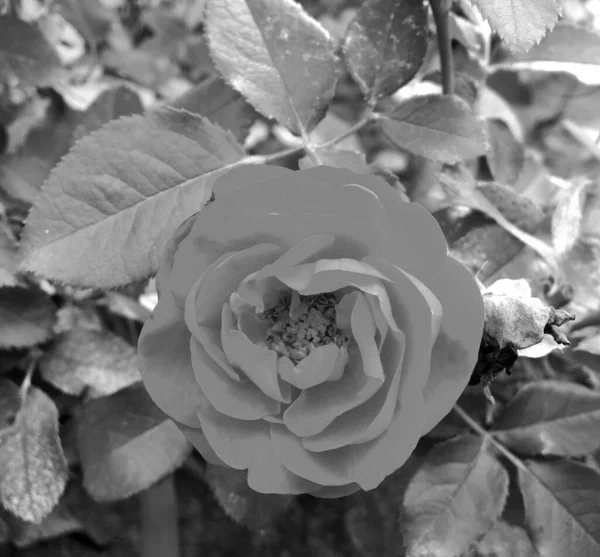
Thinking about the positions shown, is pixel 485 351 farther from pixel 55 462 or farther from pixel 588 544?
pixel 55 462

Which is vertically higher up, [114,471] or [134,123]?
[134,123]

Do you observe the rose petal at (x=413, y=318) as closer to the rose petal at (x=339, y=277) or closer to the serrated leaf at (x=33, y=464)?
the rose petal at (x=339, y=277)

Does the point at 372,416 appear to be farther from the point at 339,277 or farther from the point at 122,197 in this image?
the point at 122,197

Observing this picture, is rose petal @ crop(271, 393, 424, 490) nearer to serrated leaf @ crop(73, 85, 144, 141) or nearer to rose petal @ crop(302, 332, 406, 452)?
rose petal @ crop(302, 332, 406, 452)

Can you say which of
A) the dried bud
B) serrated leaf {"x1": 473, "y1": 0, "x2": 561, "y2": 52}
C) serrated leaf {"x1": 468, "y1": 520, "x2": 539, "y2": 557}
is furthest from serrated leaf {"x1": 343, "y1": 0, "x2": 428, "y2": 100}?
serrated leaf {"x1": 468, "y1": 520, "x2": 539, "y2": 557}

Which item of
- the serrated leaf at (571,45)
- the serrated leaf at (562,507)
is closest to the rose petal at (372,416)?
the serrated leaf at (562,507)

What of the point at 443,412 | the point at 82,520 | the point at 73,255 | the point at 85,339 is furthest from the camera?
the point at 82,520

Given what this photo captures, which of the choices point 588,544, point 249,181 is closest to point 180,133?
point 249,181
